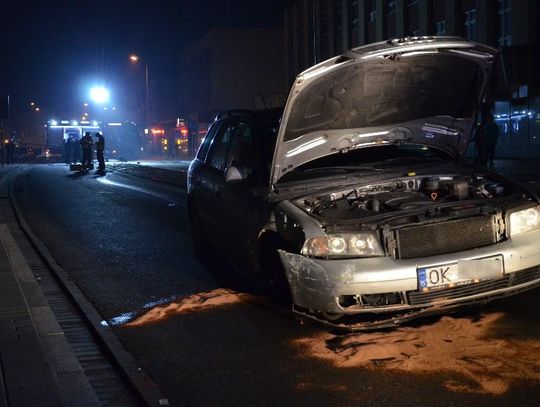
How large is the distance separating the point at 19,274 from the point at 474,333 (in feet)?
17.2

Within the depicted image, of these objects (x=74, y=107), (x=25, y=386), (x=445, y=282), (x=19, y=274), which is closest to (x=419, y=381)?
(x=445, y=282)

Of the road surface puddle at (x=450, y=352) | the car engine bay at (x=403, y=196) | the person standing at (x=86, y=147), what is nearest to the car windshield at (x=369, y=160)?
the car engine bay at (x=403, y=196)

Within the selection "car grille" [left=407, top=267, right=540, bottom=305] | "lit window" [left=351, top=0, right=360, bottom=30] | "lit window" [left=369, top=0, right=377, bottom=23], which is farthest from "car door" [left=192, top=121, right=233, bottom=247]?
"lit window" [left=351, top=0, right=360, bottom=30]

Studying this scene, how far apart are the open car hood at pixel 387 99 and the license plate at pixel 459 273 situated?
1687 mm

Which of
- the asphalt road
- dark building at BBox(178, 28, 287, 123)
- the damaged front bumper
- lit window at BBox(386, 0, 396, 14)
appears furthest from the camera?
dark building at BBox(178, 28, 287, 123)

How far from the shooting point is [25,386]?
4492mm

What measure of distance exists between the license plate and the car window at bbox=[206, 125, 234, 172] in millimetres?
3051

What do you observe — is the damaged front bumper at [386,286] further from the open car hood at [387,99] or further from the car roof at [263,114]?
the car roof at [263,114]

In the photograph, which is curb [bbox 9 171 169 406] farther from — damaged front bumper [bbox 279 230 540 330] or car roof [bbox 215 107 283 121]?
car roof [bbox 215 107 283 121]

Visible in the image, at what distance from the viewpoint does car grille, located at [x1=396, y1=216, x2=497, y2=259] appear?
521cm

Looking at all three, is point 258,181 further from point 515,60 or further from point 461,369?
point 515,60

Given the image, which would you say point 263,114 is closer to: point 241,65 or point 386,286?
point 386,286

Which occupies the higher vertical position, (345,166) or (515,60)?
(515,60)

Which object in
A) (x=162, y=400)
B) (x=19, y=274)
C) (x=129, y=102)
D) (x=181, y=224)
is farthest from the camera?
(x=129, y=102)
